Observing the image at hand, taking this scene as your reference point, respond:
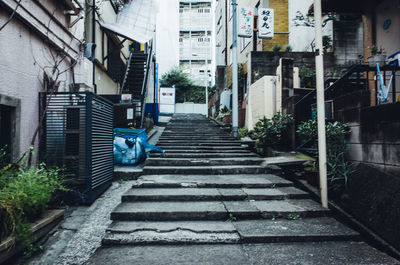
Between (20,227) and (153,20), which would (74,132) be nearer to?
(20,227)

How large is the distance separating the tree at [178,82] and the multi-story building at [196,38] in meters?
4.00

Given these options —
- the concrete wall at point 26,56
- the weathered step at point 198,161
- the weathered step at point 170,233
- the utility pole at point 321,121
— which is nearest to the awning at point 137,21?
the concrete wall at point 26,56

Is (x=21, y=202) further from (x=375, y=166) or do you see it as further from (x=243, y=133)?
(x=243, y=133)

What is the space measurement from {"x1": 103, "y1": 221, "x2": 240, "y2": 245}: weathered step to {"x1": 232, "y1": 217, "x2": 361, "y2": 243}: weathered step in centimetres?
19

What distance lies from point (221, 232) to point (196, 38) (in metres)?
31.7

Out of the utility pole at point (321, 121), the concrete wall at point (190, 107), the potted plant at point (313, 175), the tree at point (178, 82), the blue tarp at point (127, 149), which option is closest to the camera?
the utility pole at point (321, 121)

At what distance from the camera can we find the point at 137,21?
10.1 m

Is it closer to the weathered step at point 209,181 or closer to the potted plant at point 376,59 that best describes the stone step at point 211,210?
the weathered step at point 209,181

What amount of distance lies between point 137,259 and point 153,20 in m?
9.74

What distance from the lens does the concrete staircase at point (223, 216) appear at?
3119mm

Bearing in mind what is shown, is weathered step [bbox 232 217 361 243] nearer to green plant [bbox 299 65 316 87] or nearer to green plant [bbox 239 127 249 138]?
green plant [bbox 239 127 249 138]

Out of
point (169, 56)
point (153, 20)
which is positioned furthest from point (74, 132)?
point (169, 56)

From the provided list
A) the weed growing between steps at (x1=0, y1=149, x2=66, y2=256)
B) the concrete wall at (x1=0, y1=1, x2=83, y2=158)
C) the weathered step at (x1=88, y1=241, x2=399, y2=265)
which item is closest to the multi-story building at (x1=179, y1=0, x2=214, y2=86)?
the concrete wall at (x1=0, y1=1, x2=83, y2=158)

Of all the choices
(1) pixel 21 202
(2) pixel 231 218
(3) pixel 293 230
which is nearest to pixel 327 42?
(3) pixel 293 230
